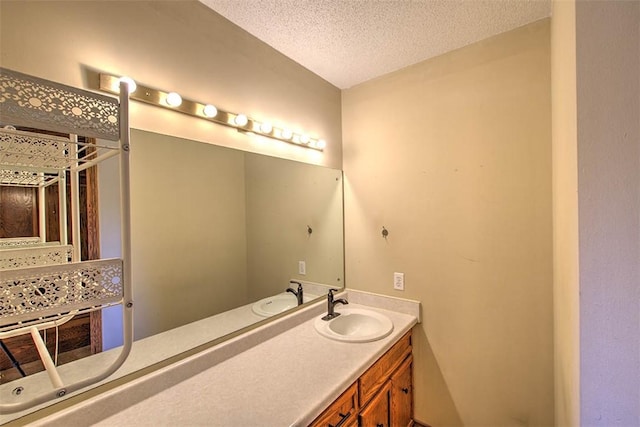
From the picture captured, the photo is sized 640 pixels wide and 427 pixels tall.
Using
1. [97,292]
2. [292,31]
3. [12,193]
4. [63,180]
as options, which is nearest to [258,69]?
[292,31]

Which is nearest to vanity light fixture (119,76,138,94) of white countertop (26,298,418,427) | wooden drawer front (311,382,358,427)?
white countertop (26,298,418,427)

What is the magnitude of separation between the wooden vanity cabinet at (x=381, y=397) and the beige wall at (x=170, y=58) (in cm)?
130

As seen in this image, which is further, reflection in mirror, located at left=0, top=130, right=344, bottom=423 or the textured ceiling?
the textured ceiling

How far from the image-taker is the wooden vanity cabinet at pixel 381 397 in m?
1.20

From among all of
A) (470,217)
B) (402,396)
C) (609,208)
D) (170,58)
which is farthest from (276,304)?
(609,208)

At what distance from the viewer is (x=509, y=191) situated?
5.26 feet

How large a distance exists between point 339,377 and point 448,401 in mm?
1076

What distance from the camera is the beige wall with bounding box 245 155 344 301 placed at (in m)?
1.67

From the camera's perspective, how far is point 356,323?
6.43 feet

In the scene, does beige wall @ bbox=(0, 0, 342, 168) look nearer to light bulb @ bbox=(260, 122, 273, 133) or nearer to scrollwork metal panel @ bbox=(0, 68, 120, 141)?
light bulb @ bbox=(260, 122, 273, 133)

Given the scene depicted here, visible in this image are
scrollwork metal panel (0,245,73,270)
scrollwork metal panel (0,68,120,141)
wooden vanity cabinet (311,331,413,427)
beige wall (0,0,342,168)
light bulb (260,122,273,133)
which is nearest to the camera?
scrollwork metal panel (0,68,120,141)

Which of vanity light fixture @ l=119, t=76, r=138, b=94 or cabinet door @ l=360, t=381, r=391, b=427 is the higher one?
vanity light fixture @ l=119, t=76, r=138, b=94

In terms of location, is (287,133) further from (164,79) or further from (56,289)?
(56,289)

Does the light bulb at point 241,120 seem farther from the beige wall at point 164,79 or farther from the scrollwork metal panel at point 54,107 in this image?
the scrollwork metal panel at point 54,107
